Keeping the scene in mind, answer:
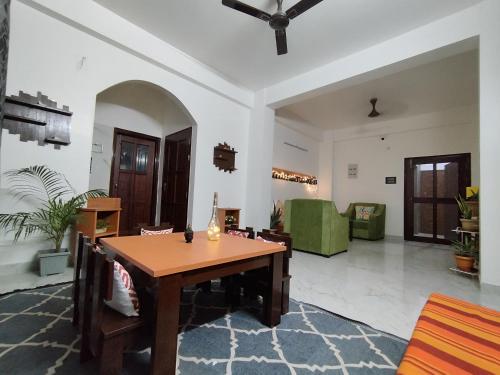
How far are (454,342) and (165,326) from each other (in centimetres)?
123

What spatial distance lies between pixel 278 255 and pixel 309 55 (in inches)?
125

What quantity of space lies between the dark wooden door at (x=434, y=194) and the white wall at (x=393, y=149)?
0.14 m

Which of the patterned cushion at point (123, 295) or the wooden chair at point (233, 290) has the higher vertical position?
the patterned cushion at point (123, 295)

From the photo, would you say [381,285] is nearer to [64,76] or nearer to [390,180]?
[64,76]

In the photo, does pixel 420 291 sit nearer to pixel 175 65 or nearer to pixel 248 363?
pixel 248 363

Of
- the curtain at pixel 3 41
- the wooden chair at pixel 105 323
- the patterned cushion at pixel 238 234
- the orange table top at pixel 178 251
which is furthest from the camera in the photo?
the patterned cushion at pixel 238 234

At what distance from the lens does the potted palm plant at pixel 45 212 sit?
96.4 inches

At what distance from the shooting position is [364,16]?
2910 mm

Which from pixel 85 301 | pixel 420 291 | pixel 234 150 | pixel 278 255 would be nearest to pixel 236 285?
pixel 278 255

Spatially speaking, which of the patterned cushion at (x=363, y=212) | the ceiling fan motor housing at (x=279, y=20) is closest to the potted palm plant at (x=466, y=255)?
the patterned cushion at (x=363, y=212)

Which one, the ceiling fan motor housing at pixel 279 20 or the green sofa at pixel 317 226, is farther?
the green sofa at pixel 317 226

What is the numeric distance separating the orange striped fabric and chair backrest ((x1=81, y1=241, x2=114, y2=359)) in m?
1.19

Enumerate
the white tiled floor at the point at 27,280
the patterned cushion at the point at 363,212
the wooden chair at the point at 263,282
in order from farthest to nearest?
1. the patterned cushion at the point at 363,212
2. the white tiled floor at the point at 27,280
3. the wooden chair at the point at 263,282

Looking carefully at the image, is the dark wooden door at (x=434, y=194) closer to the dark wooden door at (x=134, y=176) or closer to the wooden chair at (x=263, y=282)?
the wooden chair at (x=263, y=282)
